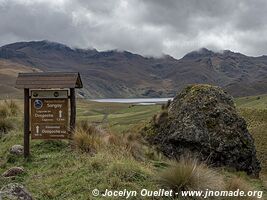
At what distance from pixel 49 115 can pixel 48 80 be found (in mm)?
1242

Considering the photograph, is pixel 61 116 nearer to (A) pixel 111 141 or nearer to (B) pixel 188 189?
(A) pixel 111 141

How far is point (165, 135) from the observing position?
18656mm

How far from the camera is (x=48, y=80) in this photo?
608 inches

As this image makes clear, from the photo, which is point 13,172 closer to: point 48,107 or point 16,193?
point 16,193

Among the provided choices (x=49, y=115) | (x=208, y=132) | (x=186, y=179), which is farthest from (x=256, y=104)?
(x=186, y=179)

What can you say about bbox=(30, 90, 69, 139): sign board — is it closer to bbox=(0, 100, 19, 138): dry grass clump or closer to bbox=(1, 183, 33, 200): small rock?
A: bbox=(0, 100, 19, 138): dry grass clump

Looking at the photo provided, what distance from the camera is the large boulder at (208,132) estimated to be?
56.6 ft

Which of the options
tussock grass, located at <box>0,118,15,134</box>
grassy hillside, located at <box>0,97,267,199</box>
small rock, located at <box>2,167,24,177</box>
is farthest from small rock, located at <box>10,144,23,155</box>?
tussock grass, located at <box>0,118,15,134</box>

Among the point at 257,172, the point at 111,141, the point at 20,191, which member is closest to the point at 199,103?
the point at 257,172

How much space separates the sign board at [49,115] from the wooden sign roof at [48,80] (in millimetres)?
409

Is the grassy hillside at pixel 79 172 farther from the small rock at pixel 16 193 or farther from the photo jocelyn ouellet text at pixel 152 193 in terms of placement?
the small rock at pixel 16 193

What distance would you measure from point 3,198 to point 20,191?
397 mm

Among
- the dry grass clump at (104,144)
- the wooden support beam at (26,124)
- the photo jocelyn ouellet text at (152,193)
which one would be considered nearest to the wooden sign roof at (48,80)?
the wooden support beam at (26,124)

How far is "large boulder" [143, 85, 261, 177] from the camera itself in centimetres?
1725
